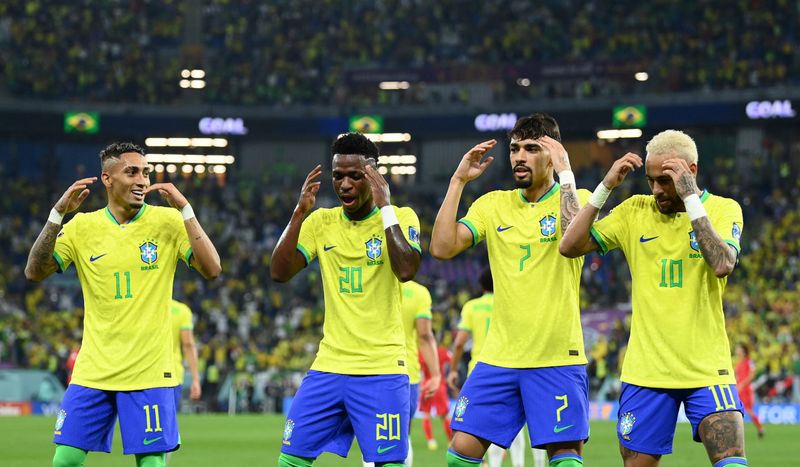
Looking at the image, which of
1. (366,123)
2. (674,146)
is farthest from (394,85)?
(674,146)

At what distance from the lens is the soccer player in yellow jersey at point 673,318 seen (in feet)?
24.3

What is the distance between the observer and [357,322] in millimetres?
8227

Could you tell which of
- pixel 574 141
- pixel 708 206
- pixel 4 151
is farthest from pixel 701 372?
pixel 4 151

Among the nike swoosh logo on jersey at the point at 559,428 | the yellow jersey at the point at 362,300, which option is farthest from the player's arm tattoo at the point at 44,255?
the nike swoosh logo on jersey at the point at 559,428

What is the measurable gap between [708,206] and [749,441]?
52.3 ft

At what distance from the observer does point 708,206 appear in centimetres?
777

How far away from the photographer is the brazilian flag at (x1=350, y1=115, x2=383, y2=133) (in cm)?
4922

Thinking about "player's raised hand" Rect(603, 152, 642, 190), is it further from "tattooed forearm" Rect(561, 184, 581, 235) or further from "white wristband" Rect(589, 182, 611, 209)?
"tattooed forearm" Rect(561, 184, 581, 235)

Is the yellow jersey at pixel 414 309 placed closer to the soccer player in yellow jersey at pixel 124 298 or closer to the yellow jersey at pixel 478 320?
A: the yellow jersey at pixel 478 320

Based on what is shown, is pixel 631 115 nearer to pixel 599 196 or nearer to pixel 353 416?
pixel 599 196

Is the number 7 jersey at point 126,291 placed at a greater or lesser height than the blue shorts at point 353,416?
greater

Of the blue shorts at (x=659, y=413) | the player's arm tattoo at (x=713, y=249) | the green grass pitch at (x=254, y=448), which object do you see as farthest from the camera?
the green grass pitch at (x=254, y=448)

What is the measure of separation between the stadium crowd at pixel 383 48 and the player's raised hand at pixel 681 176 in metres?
39.7

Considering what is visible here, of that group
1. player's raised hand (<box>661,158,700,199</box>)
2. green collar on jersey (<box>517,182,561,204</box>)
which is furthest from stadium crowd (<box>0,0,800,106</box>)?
player's raised hand (<box>661,158,700,199</box>)
